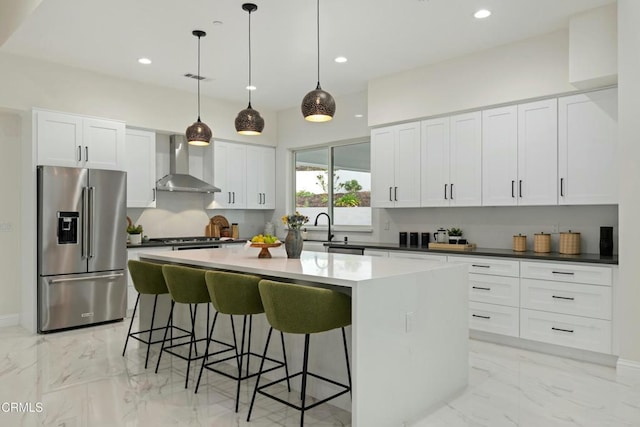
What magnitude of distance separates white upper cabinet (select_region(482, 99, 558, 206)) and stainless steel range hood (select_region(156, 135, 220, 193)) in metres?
3.72

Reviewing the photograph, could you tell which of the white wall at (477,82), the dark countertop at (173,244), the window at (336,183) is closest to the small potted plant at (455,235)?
the white wall at (477,82)

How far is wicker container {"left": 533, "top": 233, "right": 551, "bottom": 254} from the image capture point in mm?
4500

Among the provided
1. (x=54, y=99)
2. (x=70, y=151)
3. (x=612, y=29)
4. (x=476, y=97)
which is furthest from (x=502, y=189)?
(x=54, y=99)

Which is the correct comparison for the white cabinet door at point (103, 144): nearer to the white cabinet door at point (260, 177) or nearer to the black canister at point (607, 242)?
the white cabinet door at point (260, 177)

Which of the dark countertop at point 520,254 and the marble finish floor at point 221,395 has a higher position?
the dark countertop at point 520,254

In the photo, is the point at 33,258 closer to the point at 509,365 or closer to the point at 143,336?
the point at 143,336

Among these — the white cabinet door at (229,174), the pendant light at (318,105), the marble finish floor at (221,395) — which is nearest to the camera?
the marble finish floor at (221,395)

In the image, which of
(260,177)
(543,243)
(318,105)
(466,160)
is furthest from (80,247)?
(543,243)

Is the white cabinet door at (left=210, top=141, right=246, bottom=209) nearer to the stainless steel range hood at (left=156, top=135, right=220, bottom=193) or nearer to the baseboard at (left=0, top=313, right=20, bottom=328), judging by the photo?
the stainless steel range hood at (left=156, top=135, right=220, bottom=193)

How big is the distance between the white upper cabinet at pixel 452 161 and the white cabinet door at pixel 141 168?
3.44m

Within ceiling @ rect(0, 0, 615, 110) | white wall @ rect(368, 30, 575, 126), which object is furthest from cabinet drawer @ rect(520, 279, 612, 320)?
ceiling @ rect(0, 0, 615, 110)

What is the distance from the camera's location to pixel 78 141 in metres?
5.05

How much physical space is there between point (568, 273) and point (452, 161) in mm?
1713

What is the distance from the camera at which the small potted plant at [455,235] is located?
16.8ft
